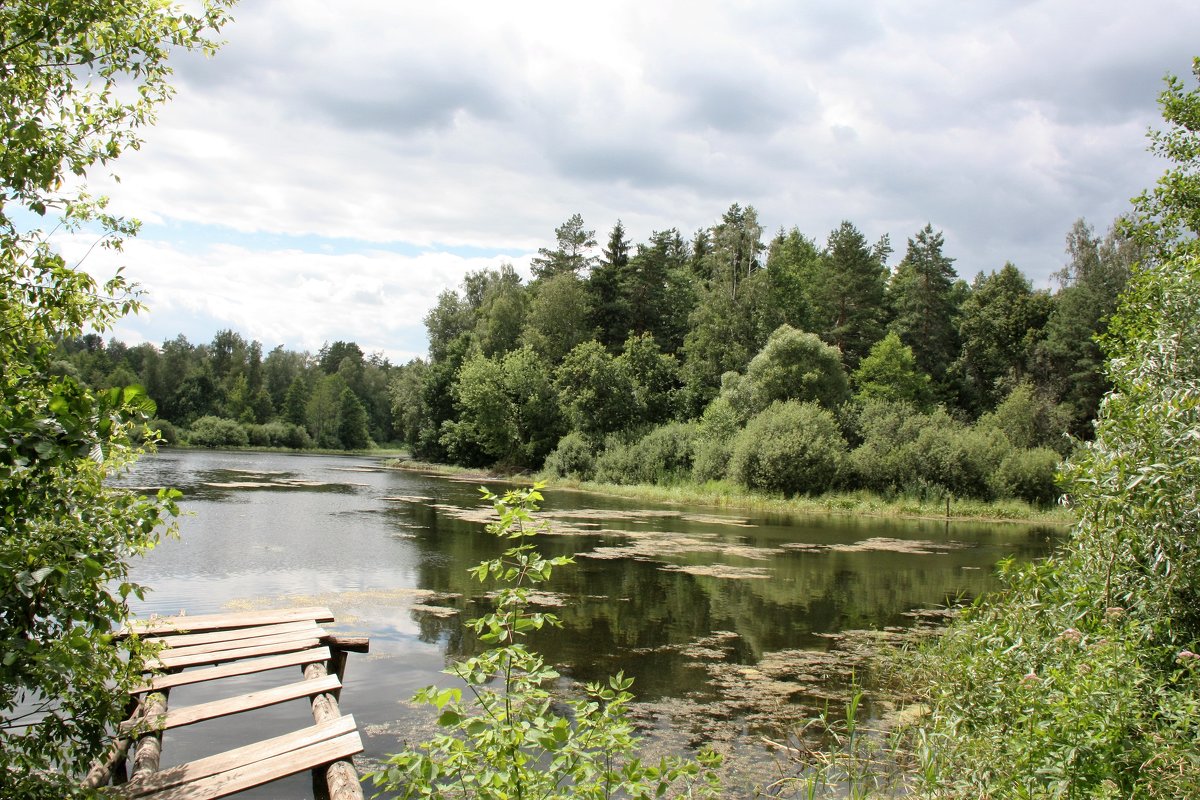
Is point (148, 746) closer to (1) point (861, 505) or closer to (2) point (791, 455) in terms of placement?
(2) point (791, 455)

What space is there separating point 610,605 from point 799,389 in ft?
109

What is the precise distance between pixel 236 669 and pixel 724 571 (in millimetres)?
12340

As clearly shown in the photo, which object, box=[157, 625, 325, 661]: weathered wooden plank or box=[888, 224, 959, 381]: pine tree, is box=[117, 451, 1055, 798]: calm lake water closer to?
box=[157, 625, 325, 661]: weathered wooden plank

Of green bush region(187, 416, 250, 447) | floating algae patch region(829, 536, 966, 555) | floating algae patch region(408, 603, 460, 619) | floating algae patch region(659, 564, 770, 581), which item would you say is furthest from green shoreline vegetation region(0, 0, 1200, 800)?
green bush region(187, 416, 250, 447)

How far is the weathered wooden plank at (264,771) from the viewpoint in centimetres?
493

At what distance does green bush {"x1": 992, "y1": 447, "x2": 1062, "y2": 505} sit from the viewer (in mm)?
37406

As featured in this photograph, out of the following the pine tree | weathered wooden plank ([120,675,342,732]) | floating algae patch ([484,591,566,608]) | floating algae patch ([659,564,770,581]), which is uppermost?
the pine tree

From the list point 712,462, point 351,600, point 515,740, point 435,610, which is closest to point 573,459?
point 712,462

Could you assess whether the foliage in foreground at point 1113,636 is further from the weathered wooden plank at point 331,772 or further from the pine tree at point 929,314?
the pine tree at point 929,314

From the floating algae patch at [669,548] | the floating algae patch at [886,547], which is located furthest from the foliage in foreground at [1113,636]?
the floating algae patch at [886,547]

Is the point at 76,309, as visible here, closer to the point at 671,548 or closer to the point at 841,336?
the point at 671,548

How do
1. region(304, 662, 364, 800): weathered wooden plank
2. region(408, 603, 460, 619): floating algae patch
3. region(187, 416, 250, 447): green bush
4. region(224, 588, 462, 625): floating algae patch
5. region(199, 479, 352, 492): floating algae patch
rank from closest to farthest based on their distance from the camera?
1. region(304, 662, 364, 800): weathered wooden plank
2. region(224, 588, 462, 625): floating algae patch
3. region(408, 603, 460, 619): floating algae patch
4. region(199, 479, 352, 492): floating algae patch
5. region(187, 416, 250, 447): green bush

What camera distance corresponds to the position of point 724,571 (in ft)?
59.0

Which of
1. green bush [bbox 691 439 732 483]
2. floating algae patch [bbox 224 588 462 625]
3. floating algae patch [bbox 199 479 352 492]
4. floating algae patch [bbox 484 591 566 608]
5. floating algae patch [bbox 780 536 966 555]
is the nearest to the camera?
floating algae patch [bbox 224 588 462 625]
